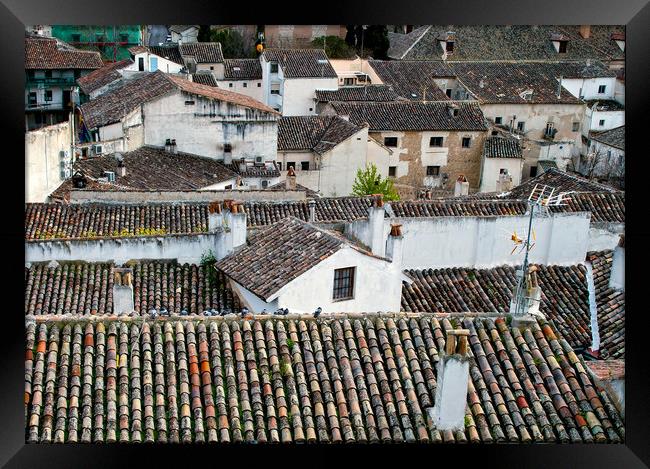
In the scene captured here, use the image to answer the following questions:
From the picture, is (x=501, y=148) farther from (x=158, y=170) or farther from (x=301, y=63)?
(x=158, y=170)

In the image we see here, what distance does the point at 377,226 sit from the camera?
11.0 metres

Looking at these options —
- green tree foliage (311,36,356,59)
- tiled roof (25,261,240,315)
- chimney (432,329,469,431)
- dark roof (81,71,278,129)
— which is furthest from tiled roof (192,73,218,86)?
chimney (432,329,469,431)

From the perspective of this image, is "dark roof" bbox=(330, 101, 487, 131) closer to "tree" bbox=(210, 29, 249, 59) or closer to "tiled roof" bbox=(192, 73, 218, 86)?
"tiled roof" bbox=(192, 73, 218, 86)

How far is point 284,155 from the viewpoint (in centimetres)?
2288

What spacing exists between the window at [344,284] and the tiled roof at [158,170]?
7.66m

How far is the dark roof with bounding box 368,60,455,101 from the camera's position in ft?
95.1

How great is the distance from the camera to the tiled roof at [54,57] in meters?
27.9

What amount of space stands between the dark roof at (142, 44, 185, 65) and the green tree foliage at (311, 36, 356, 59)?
26.1ft

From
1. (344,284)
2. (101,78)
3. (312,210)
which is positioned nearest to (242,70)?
(101,78)

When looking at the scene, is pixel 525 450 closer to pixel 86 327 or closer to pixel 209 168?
pixel 86 327

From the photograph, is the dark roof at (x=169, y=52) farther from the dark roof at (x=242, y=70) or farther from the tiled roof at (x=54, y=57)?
the tiled roof at (x=54, y=57)

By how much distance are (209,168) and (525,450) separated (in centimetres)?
1700

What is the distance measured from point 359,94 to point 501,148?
5001 millimetres
